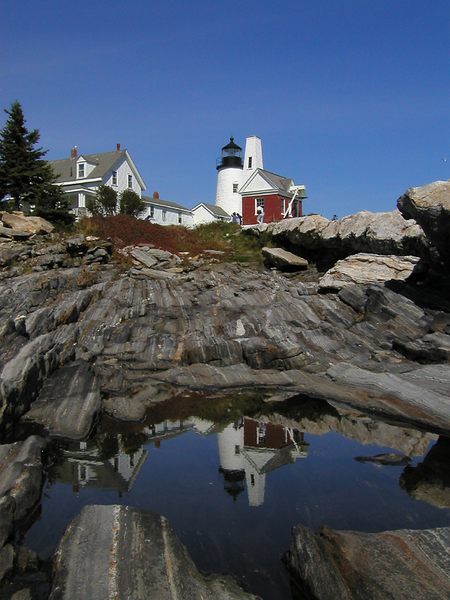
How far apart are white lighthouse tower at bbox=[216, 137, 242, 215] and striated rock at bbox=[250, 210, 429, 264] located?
2066cm

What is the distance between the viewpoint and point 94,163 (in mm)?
58062

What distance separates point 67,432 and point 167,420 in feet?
12.3

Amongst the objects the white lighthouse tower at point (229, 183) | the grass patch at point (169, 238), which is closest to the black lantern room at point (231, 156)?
the white lighthouse tower at point (229, 183)

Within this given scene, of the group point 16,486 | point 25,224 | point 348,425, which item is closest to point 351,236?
point 348,425

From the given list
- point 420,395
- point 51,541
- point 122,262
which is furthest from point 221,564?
point 122,262

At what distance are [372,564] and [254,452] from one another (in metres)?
Answer: 8.07

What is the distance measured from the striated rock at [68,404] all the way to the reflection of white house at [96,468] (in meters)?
0.97

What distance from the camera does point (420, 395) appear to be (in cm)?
1809

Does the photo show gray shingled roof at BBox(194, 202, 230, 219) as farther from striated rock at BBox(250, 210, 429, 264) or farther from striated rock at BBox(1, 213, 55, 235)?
striated rock at BBox(1, 213, 55, 235)

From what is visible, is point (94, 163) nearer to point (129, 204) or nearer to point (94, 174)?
point (94, 174)

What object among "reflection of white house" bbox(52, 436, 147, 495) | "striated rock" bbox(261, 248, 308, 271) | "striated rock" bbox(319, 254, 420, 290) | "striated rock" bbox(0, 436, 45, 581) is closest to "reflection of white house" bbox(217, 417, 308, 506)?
"reflection of white house" bbox(52, 436, 147, 495)

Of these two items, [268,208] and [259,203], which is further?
[259,203]

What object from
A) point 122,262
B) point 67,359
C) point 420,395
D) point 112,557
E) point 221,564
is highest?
point 122,262

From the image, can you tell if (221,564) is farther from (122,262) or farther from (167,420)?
(122,262)
